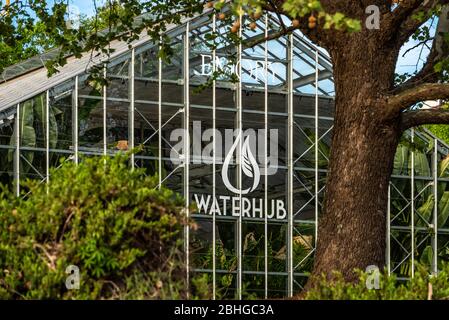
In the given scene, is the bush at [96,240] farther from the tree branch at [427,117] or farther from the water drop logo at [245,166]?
the water drop logo at [245,166]

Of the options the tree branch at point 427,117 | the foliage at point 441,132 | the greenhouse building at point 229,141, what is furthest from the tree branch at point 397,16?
the foliage at point 441,132

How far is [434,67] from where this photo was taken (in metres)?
14.9

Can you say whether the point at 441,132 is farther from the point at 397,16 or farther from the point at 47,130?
the point at 397,16

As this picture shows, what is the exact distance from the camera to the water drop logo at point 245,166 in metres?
30.7

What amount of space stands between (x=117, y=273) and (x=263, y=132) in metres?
23.9

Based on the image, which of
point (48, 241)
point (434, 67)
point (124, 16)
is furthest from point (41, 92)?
point (48, 241)

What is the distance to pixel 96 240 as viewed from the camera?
797cm

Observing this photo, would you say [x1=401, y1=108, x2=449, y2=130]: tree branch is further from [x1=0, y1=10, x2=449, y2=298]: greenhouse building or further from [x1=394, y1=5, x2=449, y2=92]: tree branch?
[x1=0, y1=10, x2=449, y2=298]: greenhouse building

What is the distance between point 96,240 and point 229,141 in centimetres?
2303

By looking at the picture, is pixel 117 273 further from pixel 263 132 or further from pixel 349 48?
pixel 263 132

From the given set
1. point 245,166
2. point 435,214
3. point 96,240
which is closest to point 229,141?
point 245,166

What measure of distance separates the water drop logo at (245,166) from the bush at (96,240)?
72.9ft

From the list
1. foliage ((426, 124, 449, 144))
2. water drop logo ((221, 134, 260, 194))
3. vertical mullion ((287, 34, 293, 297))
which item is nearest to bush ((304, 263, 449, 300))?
water drop logo ((221, 134, 260, 194))

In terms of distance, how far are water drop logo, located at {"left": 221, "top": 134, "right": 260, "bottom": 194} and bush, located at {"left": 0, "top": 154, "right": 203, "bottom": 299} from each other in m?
22.2
